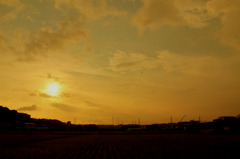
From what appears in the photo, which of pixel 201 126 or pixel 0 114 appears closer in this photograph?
pixel 201 126

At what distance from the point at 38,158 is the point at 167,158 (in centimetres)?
1031

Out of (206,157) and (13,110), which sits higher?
(13,110)

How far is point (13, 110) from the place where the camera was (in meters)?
152

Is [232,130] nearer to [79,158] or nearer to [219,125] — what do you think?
[219,125]

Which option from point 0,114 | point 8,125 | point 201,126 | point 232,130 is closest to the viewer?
point 232,130

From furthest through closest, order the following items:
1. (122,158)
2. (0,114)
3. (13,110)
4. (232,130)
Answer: (13,110), (0,114), (232,130), (122,158)

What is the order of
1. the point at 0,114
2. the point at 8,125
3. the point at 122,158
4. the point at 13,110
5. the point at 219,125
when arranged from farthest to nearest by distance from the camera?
the point at 13,110 → the point at 0,114 → the point at 8,125 → the point at 219,125 → the point at 122,158

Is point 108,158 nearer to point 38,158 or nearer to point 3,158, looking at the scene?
point 38,158

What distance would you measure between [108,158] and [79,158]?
2.30 meters

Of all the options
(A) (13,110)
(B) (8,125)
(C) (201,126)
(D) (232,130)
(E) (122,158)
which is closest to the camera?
(E) (122,158)

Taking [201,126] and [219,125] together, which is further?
[201,126]

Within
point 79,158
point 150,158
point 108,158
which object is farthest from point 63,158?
point 150,158

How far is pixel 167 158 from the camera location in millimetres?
17203

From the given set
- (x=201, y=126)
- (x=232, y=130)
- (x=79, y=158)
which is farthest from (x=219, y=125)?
(x=79, y=158)
